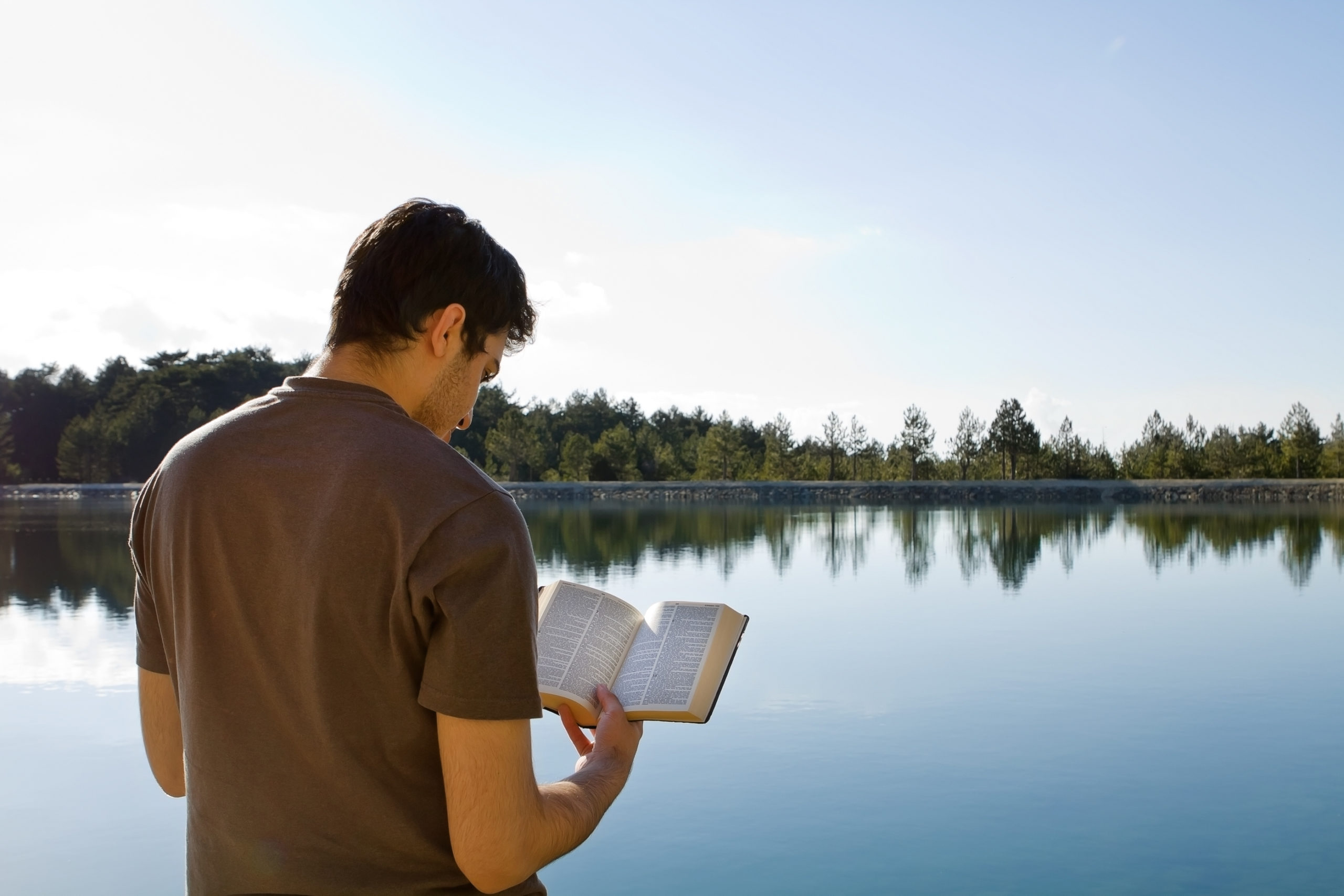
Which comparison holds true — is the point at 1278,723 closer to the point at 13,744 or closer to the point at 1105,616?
the point at 1105,616

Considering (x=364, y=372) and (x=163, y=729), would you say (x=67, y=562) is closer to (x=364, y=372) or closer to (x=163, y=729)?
(x=163, y=729)

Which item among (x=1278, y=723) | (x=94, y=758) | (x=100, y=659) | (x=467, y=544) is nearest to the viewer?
(x=467, y=544)

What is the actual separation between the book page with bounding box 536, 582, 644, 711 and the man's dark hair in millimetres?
459

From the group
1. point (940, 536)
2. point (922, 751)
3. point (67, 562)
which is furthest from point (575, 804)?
point (940, 536)

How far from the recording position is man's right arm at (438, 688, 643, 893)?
2.90 feet

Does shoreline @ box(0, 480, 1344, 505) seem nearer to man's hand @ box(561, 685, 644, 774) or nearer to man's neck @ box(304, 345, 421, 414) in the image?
man's hand @ box(561, 685, 644, 774)

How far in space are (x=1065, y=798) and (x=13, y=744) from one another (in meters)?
5.28

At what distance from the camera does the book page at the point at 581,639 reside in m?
1.31

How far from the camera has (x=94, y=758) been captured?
5348 mm

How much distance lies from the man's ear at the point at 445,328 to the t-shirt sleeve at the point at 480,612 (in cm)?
20

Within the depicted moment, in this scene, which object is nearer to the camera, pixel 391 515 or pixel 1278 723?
pixel 391 515

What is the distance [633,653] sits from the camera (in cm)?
145

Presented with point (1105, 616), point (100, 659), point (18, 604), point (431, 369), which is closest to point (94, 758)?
point (100, 659)


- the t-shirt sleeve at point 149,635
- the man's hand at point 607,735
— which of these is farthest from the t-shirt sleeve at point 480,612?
the t-shirt sleeve at point 149,635
